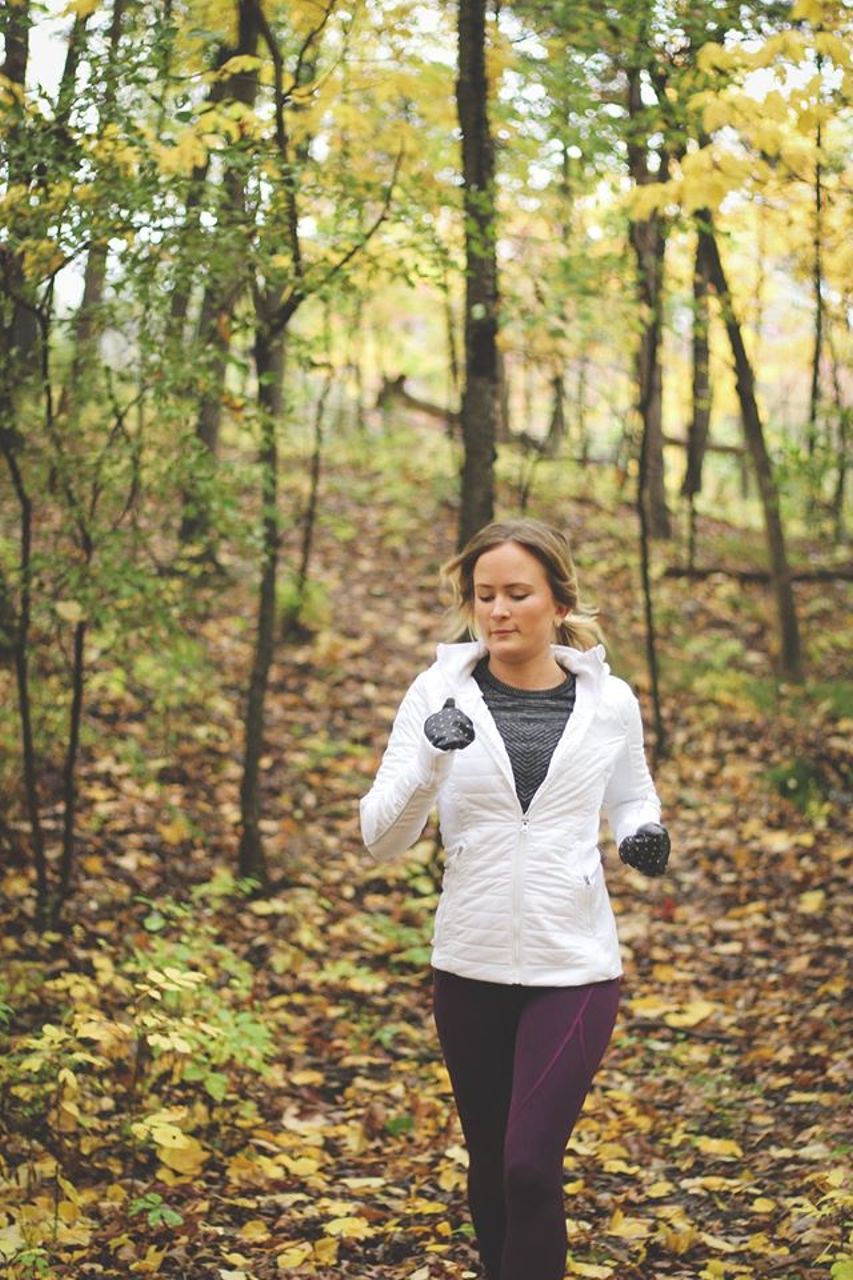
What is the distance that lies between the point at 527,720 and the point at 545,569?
17.0 inches

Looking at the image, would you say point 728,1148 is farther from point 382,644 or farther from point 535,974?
point 382,644

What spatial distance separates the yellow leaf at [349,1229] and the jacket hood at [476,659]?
2.08 meters

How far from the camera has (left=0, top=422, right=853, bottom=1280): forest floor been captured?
13.0 ft

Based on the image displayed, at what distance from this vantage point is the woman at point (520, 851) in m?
2.93

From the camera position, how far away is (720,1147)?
473 cm

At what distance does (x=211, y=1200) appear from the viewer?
13.8ft

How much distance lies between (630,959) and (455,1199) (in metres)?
2.77

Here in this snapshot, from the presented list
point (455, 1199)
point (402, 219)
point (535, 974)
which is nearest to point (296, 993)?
point (455, 1199)

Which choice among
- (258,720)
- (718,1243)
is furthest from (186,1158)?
(258,720)

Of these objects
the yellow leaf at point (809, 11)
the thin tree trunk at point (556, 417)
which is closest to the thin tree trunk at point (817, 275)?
the thin tree trunk at point (556, 417)

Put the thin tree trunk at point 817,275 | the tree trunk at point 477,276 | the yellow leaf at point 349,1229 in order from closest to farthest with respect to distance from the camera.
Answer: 1. the yellow leaf at point 349,1229
2. the tree trunk at point 477,276
3. the thin tree trunk at point 817,275

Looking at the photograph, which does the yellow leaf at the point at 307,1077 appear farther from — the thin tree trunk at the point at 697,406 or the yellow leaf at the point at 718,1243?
the thin tree trunk at the point at 697,406

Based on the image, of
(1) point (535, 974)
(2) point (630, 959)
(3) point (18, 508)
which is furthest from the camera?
(3) point (18, 508)

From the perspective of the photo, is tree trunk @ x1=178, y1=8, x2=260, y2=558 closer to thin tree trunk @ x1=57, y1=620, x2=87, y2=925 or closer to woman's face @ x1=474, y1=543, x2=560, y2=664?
thin tree trunk @ x1=57, y1=620, x2=87, y2=925
